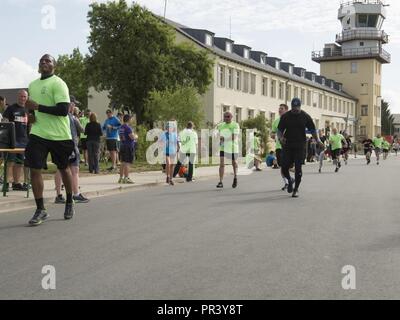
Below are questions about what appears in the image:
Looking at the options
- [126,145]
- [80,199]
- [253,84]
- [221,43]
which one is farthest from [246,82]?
[80,199]

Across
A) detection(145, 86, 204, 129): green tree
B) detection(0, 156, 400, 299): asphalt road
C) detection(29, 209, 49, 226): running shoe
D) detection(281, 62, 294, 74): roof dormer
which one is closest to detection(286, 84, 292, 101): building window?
detection(281, 62, 294, 74): roof dormer

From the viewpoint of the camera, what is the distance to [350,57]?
292 feet

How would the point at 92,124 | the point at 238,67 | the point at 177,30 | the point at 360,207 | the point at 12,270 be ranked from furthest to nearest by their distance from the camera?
the point at 238,67, the point at 177,30, the point at 92,124, the point at 360,207, the point at 12,270

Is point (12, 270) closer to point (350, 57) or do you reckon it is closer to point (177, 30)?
point (177, 30)

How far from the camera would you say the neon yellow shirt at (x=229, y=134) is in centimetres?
1405

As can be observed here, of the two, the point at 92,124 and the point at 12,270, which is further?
the point at 92,124

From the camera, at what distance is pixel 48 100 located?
7.61 m

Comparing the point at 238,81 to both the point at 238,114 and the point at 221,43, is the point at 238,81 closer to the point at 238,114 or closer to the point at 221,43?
the point at 238,114

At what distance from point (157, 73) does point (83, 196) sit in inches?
1226

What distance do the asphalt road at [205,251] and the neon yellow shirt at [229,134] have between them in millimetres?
3781

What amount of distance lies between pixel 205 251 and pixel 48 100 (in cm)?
312
